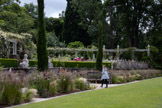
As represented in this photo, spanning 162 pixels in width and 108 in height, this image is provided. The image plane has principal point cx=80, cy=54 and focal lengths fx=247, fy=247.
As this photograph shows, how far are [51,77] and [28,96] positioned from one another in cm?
223

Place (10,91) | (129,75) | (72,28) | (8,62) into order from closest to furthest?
(10,91)
(129,75)
(8,62)
(72,28)

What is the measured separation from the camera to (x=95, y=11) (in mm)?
40625

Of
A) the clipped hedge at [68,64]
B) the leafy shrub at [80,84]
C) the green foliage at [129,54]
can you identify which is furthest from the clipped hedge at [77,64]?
the leafy shrub at [80,84]

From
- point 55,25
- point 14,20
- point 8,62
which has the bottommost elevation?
point 8,62

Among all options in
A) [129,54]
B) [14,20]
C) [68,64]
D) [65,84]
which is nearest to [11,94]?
[65,84]

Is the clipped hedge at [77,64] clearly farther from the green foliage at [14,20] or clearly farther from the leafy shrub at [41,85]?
the leafy shrub at [41,85]

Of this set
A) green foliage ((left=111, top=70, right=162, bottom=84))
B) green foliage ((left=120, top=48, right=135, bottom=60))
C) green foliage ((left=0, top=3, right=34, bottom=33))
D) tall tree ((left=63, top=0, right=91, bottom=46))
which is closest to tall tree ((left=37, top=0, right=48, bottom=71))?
green foliage ((left=111, top=70, right=162, bottom=84))

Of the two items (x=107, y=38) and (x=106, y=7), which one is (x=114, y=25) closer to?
(x=107, y=38)

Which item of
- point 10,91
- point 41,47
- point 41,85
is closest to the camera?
point 10,91

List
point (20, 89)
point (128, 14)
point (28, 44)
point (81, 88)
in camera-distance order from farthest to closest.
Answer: point (128, 14) < point (28, 44) < point (81, 88) < point (20, 89)

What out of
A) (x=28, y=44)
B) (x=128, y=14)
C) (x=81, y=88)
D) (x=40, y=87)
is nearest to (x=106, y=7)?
(x=128, y=14)

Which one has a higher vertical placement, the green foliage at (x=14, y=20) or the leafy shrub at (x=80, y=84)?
the green foliage at (x=14, y=20)

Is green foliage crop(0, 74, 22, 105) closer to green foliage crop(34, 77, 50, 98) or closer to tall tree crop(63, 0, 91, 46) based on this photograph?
green foliage crop(34, 77, 50, 98)

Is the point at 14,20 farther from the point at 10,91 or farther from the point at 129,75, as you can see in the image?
the point at 10,91
